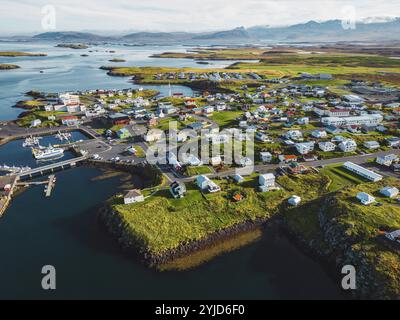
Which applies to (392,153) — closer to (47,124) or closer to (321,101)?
(321,101)

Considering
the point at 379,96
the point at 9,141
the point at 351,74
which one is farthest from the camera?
the point at 351,74

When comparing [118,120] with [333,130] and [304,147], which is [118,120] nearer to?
[304,147]

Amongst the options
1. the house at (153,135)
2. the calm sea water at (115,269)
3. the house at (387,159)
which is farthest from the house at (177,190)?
the house at (387,159)

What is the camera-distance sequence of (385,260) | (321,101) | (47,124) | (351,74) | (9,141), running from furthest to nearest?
(351,74) < (321,101) < (47,124) < (9,141) < (385,260)

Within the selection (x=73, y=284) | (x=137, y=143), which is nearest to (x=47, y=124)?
(x=137, y=143)

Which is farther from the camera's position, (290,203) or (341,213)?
(290,203)

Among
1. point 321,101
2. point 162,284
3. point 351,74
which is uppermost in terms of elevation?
point 351,74

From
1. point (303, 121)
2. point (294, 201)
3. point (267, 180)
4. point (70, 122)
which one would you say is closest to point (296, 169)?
point (267, 180)
